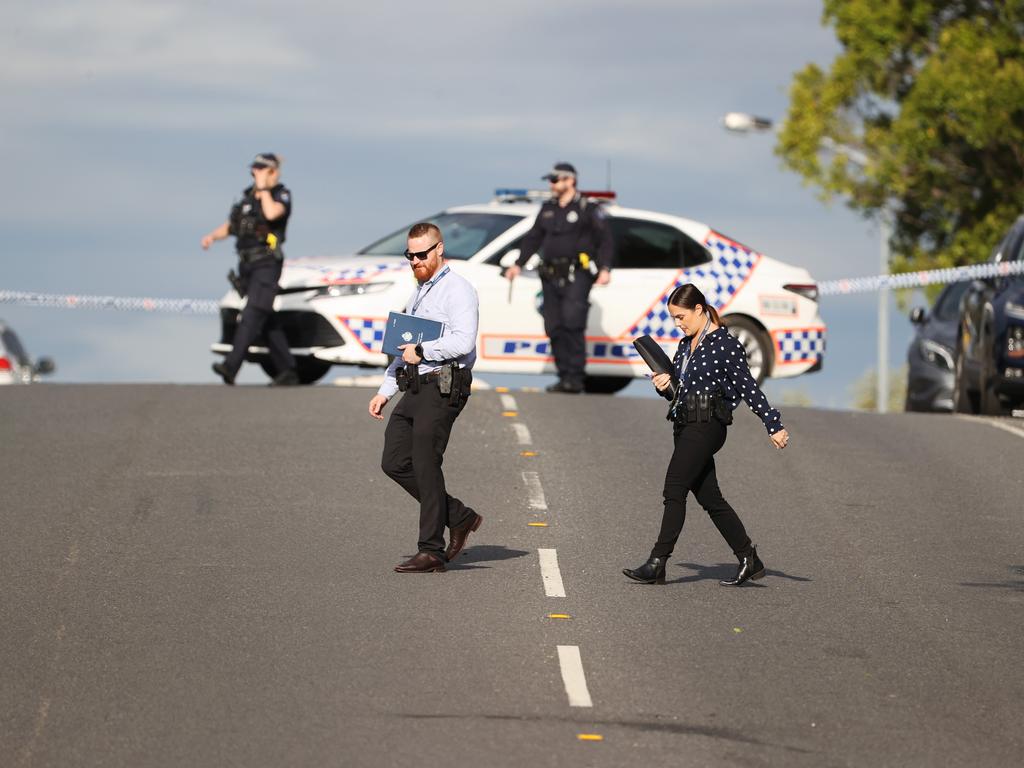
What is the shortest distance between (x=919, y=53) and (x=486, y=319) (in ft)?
50.1

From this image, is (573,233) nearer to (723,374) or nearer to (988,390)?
(988,390)

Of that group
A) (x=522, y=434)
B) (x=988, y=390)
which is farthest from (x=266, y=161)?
(x=988, y=390)

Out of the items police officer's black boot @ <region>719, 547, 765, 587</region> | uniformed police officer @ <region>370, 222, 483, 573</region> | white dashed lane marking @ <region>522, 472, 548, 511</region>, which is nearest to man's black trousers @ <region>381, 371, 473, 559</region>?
uniformed police officer @ <region>370, 222, 483, 573</region>

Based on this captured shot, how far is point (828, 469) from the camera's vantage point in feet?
47.2

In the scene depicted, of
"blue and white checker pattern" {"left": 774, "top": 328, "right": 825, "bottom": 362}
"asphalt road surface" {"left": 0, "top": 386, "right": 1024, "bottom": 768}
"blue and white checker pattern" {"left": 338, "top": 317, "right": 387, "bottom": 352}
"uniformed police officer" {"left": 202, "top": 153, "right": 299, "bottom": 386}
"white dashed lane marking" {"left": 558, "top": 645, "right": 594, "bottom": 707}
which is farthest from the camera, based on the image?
"blue and white checker pattern" {"left": 774, "top": 328, "right": 825, "bottom": 362}

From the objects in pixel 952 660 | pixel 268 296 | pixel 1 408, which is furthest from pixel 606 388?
pixel 952 660

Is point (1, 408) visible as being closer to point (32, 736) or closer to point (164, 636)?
point (164, 636)

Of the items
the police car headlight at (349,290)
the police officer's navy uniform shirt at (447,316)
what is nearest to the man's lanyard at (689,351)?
the police officer's navy uniform shirt at (447,316)

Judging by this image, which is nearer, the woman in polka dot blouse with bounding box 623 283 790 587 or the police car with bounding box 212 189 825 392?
the woman in polka dot blouse with bounding box 623 283 790 587

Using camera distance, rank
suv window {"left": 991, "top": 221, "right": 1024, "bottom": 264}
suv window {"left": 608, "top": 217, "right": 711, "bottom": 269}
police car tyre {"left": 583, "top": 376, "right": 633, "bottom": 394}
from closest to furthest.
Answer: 1. suv window {"left": 991, "top": 221, "right": 1024, "bottom": 264}
2. suv window {"left": 608, "top": 217, "right": 711, "bottom": 269}
3. police car tyre {"left": 583, "top": 376, "right": 633, "bottom": 394}

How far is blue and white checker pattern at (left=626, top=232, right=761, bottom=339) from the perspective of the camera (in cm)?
1920

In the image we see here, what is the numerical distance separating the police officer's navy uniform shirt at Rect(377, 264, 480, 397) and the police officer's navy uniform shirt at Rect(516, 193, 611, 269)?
763cm

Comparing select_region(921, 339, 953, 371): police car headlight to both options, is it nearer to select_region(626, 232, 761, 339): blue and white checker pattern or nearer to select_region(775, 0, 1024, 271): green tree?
select_region(626, 232, 761, 339): blue and white checker pattern

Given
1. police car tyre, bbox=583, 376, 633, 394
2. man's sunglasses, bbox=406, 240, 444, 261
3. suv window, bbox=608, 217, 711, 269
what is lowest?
police car tyre, bbox=583, 376, 633, 394
